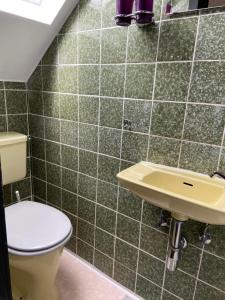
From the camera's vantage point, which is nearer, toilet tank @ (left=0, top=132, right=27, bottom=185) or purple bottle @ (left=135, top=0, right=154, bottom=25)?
purple bottle @ (left=135, top=0, right=154, bottom=25)

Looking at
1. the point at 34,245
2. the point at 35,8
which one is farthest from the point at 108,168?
the point at 35,8

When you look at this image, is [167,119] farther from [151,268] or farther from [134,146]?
[151,268]

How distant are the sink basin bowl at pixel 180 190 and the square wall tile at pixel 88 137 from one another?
1.21 feet

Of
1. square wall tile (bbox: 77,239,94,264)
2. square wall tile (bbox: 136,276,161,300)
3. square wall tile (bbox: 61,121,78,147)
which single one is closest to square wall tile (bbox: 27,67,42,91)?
square wall tile (bbox: 61,121,78,147)

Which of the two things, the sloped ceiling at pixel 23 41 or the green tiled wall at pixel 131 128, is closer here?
the green tiled wall at pixel 131 128

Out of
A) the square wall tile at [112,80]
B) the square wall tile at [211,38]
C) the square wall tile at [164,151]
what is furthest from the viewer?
the square wall tile at [112,80]

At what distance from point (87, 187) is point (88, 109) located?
536 mm

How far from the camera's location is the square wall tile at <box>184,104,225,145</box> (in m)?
1.01

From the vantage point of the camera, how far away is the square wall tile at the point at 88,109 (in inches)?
55.8

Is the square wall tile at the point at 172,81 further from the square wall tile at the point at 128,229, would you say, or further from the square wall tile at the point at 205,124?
the square wall tile at the point at 128,229

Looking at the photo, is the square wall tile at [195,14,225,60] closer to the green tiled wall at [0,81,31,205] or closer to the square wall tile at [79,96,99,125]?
the square wall tile at [79,96,99,125]

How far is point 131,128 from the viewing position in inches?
50.6

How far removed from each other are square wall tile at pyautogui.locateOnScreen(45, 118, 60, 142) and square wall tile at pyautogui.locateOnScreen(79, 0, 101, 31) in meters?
0.66

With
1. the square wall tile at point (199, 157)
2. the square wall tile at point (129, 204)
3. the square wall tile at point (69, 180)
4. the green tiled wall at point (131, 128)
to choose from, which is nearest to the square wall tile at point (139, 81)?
the green tiled wall at point (131, 128)
